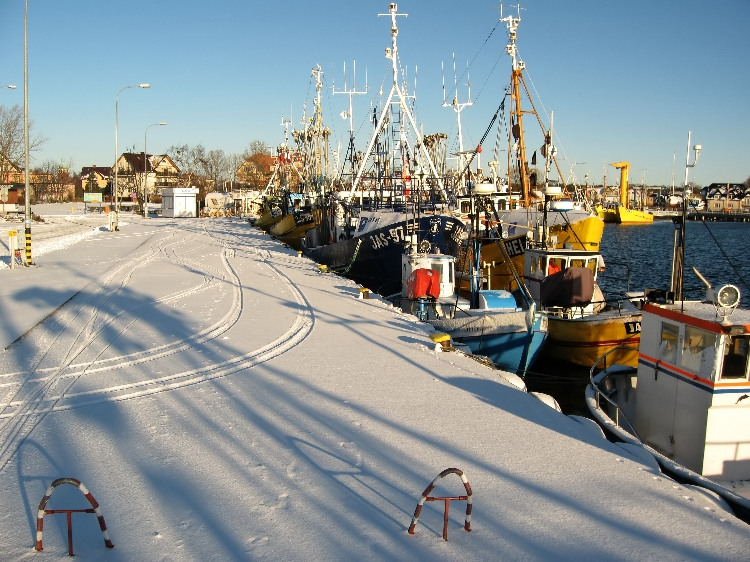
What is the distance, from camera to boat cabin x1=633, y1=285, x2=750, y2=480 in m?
8.61

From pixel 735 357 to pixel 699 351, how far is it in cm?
44

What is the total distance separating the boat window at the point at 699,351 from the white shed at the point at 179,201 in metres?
76.0

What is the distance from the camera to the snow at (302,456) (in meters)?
5.67

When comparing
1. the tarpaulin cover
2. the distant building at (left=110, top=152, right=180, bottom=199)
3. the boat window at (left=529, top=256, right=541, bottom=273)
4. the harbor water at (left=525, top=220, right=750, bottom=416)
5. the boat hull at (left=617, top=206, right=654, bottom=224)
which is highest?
the distant building at (left=110, top=152, right=180, bottom=199)

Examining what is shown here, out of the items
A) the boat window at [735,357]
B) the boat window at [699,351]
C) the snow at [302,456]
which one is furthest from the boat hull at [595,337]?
the boat window at [735,357]

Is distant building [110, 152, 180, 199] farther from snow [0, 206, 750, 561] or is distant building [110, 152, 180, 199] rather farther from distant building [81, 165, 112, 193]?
snow [0, 206, 750, 561]

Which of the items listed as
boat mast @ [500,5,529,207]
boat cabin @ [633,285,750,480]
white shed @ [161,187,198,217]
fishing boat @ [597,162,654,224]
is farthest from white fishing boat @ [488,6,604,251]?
fishing boat @ [597,162,654,224]

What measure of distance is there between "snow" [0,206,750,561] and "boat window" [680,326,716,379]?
1.69 metres

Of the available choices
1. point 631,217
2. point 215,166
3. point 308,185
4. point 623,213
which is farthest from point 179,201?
point 631,217

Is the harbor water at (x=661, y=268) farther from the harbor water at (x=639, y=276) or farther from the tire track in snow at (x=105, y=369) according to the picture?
the tire track in snow at (x=105, y=369)

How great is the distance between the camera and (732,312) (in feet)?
30.1

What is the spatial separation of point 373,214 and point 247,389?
20411 mm

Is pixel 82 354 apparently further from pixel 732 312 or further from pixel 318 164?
pixel 318 164

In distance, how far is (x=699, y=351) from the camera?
8.88 m
